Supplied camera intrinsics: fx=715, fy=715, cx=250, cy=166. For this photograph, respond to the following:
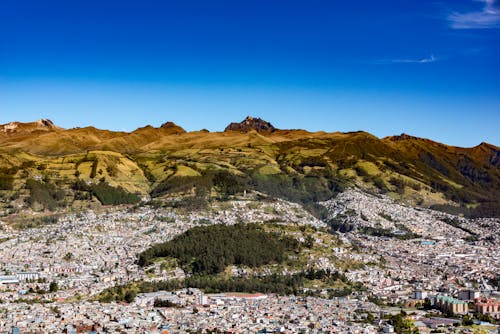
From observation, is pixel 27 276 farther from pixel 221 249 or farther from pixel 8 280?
pixel 221 249

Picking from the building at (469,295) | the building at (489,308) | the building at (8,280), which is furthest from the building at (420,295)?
the building at (8,280)

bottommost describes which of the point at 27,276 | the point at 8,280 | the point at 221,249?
the point at 8,280

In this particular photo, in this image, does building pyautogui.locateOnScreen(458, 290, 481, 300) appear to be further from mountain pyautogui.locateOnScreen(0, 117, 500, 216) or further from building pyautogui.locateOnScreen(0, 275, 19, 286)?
mountain pyautogui.locateOnScreen(0, 117, 500, 216)

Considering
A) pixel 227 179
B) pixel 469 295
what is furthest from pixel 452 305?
pixel 227 179

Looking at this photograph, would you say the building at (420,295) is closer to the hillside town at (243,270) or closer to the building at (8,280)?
the hillside town at (243,270)

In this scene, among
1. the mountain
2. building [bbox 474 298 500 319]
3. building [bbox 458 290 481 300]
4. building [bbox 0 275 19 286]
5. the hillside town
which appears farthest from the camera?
the mountain

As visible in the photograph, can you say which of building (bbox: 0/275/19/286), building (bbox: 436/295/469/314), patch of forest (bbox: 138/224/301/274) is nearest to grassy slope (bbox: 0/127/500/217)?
patch of forest (bbox: 138/224/301/274)
